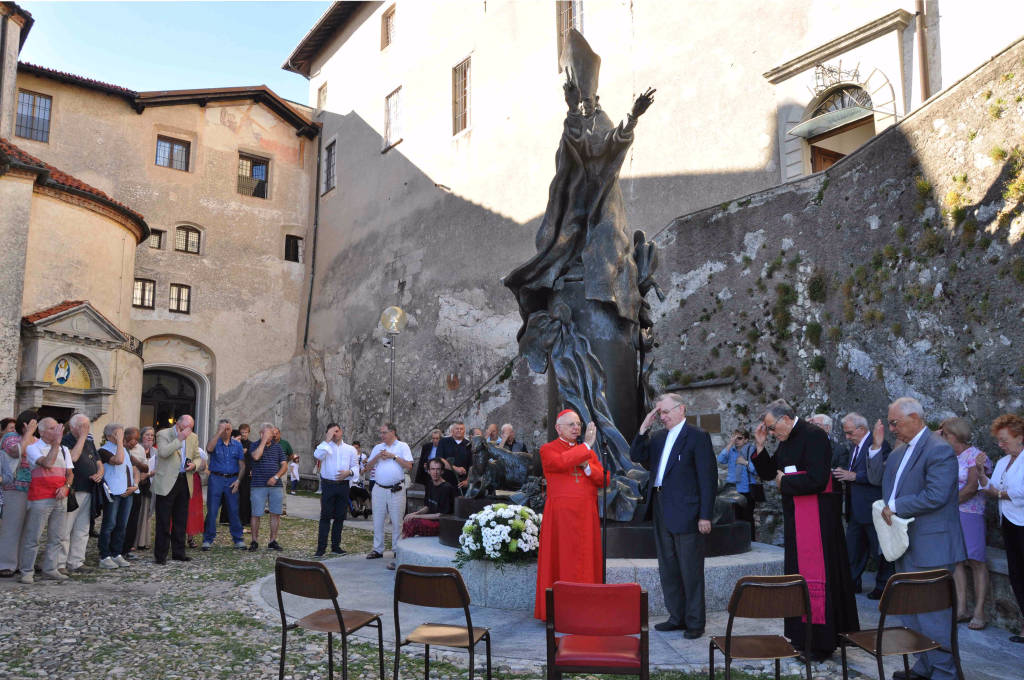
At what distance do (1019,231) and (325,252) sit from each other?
77.0 feet

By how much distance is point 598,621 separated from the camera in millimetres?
3496

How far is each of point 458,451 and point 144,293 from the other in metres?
17.7

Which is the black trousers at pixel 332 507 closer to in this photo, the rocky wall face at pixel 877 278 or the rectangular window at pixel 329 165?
the rocky wall face at pixel 877 278

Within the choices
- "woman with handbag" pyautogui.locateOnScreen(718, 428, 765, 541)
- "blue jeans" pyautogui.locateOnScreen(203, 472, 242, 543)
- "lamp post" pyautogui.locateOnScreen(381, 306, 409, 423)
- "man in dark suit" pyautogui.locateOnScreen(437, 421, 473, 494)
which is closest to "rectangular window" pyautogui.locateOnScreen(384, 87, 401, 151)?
"lamp post" pyautogui.locateOnScreen(381, 306, 409, 423)

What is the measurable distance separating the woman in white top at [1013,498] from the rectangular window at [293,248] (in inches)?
1003

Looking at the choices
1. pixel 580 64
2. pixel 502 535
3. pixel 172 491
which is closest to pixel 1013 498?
pixel 502 535

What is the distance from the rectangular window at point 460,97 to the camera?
2297 centimetres

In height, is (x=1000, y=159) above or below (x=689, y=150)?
below

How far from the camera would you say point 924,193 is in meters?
9.33

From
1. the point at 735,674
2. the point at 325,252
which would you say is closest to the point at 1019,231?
the point at 735,674

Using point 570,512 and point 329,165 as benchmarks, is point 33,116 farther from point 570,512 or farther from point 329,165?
point 570,512

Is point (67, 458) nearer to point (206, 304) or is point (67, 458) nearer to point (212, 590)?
point (212, 590)


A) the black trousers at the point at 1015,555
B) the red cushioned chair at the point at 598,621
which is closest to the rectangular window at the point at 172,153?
the black trousers at the point at 1015,555

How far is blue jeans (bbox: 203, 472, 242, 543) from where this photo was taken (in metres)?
10.7
